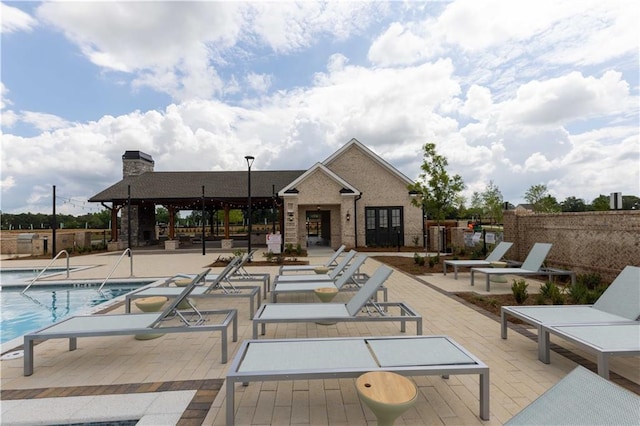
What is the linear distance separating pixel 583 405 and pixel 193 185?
26.9 metres

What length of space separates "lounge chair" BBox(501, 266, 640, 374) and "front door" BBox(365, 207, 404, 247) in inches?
684

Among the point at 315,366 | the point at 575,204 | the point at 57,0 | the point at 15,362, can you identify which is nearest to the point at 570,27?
the point at 315,366

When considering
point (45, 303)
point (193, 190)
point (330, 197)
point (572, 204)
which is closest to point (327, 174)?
point (330, 197)

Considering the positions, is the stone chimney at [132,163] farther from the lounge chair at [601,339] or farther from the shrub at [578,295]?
the lounge chair at [601,339]

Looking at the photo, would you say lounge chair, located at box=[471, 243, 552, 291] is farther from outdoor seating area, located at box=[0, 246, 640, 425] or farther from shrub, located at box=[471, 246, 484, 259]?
shrub, located at box=[471, 246, 484, 259]

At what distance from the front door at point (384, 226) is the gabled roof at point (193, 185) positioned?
7726 millimetres

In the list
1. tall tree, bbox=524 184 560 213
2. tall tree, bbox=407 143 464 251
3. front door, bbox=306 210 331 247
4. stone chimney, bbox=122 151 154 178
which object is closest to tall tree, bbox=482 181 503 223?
tall tree, bbox=524 184 560 213

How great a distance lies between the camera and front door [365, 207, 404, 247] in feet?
73.9

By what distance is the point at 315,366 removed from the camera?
306 cm

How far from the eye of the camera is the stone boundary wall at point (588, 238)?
→ 28.9ft

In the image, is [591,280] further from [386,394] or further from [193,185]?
[193,185]

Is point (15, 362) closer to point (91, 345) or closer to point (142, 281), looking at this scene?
point (91, 345)

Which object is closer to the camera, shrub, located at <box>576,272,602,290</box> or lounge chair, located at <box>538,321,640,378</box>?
lounge chair, located at <box>538,321,640,378</box>

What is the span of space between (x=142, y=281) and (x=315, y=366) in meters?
10.4
